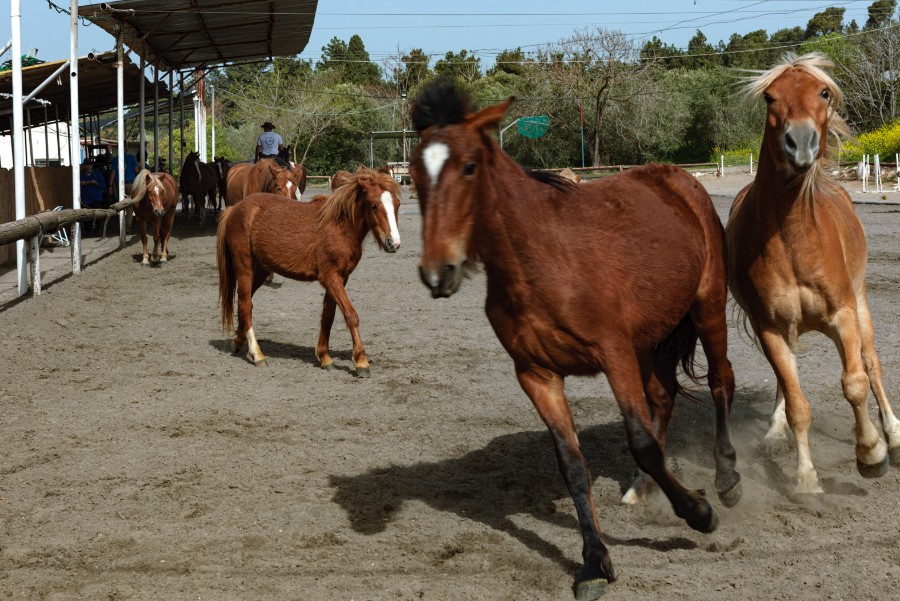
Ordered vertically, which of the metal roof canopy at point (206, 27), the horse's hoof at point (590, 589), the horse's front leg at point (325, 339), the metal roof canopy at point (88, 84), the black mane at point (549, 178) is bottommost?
the horse's hoof at point (590, 589)

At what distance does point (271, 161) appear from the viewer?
16781mm

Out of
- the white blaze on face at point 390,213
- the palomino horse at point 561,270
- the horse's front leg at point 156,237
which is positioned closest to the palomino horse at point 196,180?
the horse's front leg at point 156,237

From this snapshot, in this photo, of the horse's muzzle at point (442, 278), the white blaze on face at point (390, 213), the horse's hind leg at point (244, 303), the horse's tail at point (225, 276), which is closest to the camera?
the horse's muzzle at point (442, 278)

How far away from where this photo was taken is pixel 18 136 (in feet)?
40.8

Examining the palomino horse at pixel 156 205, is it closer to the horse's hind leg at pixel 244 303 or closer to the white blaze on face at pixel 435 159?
the horse's hind leg at pixel 244 303

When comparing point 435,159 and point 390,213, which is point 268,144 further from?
point 435,159

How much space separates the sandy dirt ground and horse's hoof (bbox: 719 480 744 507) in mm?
79

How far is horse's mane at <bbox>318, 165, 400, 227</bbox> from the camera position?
847 centimetres

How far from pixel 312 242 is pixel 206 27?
53.8 ft

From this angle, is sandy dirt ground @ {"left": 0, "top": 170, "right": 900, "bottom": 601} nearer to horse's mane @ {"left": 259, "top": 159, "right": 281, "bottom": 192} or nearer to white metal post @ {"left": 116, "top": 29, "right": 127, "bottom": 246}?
horse's mane @ {"left": 259, "top": 159, "right": 281, "bottom": 192}

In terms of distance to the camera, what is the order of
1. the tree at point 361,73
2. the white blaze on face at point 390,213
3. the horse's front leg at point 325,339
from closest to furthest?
the white blaze on face at point 390,213 → the horse's front leg at point 325,339 → the tree at point 361,73

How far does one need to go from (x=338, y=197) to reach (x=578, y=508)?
518 cm

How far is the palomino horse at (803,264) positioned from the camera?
4945mm

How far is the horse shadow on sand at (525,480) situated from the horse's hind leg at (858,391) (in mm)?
175
